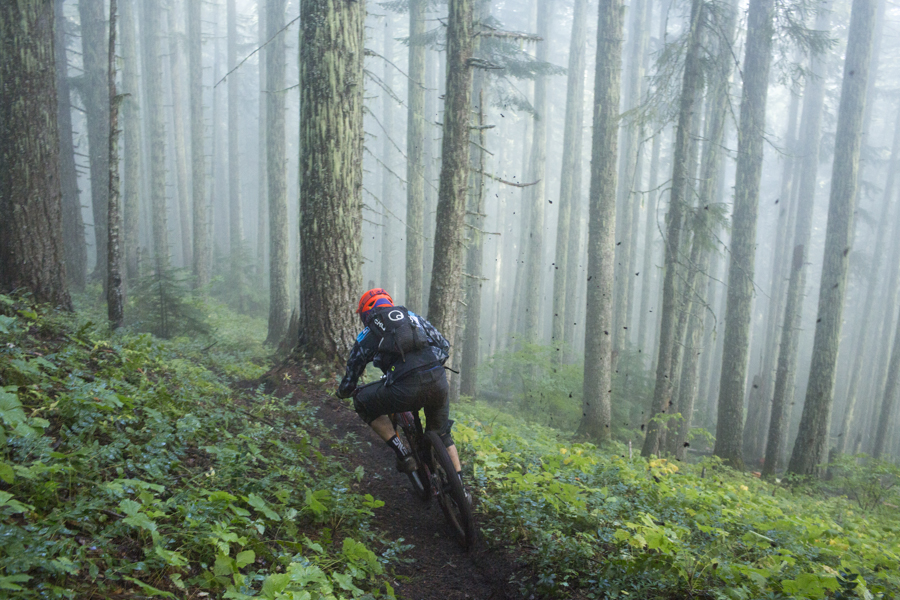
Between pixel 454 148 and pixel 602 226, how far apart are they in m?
4.98

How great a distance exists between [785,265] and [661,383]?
22451 millimetres

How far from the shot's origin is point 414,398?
4293mm

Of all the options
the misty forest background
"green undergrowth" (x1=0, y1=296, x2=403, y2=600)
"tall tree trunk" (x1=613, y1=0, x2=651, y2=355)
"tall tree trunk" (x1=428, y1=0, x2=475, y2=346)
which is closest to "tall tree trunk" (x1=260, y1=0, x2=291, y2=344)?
the misty forest background

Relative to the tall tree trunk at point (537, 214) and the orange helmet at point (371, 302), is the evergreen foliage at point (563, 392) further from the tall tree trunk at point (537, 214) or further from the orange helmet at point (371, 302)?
the orange helmet at point (371, 302)

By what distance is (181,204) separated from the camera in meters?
27.7

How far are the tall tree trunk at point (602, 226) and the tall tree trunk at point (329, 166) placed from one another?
5978 mm

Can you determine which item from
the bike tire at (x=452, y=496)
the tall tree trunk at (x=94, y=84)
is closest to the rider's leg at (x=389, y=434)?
the bike tire at (x=452, y=496)

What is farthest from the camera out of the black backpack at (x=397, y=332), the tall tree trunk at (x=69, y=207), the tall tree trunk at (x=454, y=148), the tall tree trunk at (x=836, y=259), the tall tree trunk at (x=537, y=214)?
the tall tree trunk at (x=537, y=214)

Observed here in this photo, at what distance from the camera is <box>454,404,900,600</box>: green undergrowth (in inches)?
124

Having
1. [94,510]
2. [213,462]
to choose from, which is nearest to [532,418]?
[213,462]

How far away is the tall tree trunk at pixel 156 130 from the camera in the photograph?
19.2 m

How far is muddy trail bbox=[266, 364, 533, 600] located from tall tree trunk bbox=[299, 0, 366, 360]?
5.15ft

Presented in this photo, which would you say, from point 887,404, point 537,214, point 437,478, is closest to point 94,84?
point 537,214

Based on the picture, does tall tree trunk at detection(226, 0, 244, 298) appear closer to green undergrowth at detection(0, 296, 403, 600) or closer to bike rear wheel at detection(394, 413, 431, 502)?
green undergrowth at detection(0, 296, 403, 600)
